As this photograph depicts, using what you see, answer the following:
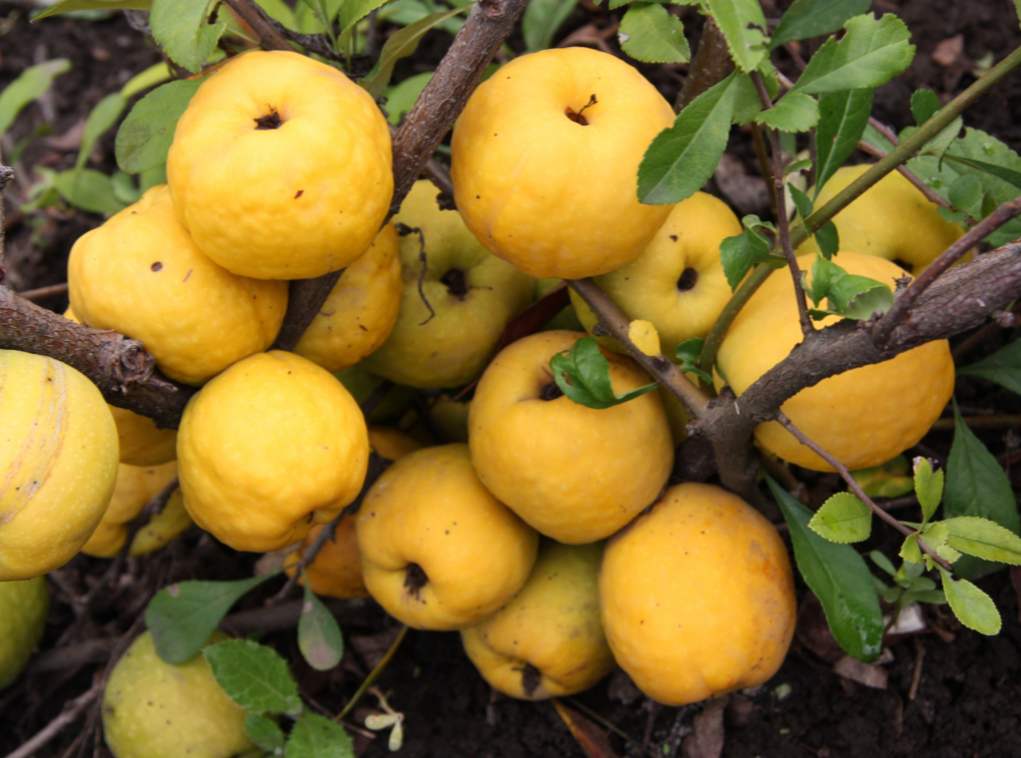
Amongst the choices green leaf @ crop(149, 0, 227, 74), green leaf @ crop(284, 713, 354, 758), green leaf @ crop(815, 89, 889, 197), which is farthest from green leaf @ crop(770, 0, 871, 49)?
green leaf @ crop(284, 713, 354, 758)

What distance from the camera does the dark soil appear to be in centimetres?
189

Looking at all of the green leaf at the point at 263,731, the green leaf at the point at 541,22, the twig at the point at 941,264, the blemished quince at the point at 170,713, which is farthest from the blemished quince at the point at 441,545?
the green leaf at the point at 541,22

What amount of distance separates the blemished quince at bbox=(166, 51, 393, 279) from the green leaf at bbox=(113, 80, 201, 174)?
0.28m

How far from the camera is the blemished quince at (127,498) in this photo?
6.82ft

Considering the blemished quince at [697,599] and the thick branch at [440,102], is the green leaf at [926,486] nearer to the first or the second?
the blemished quince at [697,599]

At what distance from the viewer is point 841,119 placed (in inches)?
59.4

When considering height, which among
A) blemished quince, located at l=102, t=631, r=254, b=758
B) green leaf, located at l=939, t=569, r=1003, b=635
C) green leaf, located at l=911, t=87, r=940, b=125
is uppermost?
green leaf, located at l=911, t=87, r=940, b=125

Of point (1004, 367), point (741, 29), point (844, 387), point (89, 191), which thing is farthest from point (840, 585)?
point (89, 191)

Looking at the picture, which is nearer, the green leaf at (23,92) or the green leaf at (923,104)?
the green leaf at (923,104)

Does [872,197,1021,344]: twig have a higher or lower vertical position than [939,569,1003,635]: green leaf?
higher

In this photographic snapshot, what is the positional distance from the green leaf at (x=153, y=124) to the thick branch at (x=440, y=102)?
1.25 feet

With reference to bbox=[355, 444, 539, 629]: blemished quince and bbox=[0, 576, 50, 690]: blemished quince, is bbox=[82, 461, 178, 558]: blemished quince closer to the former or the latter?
bbox=[0, 576, 50, 690]: blemished quince

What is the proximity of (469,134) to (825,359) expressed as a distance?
618 mm

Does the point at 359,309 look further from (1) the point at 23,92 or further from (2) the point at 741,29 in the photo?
(1) the point at 23,92
